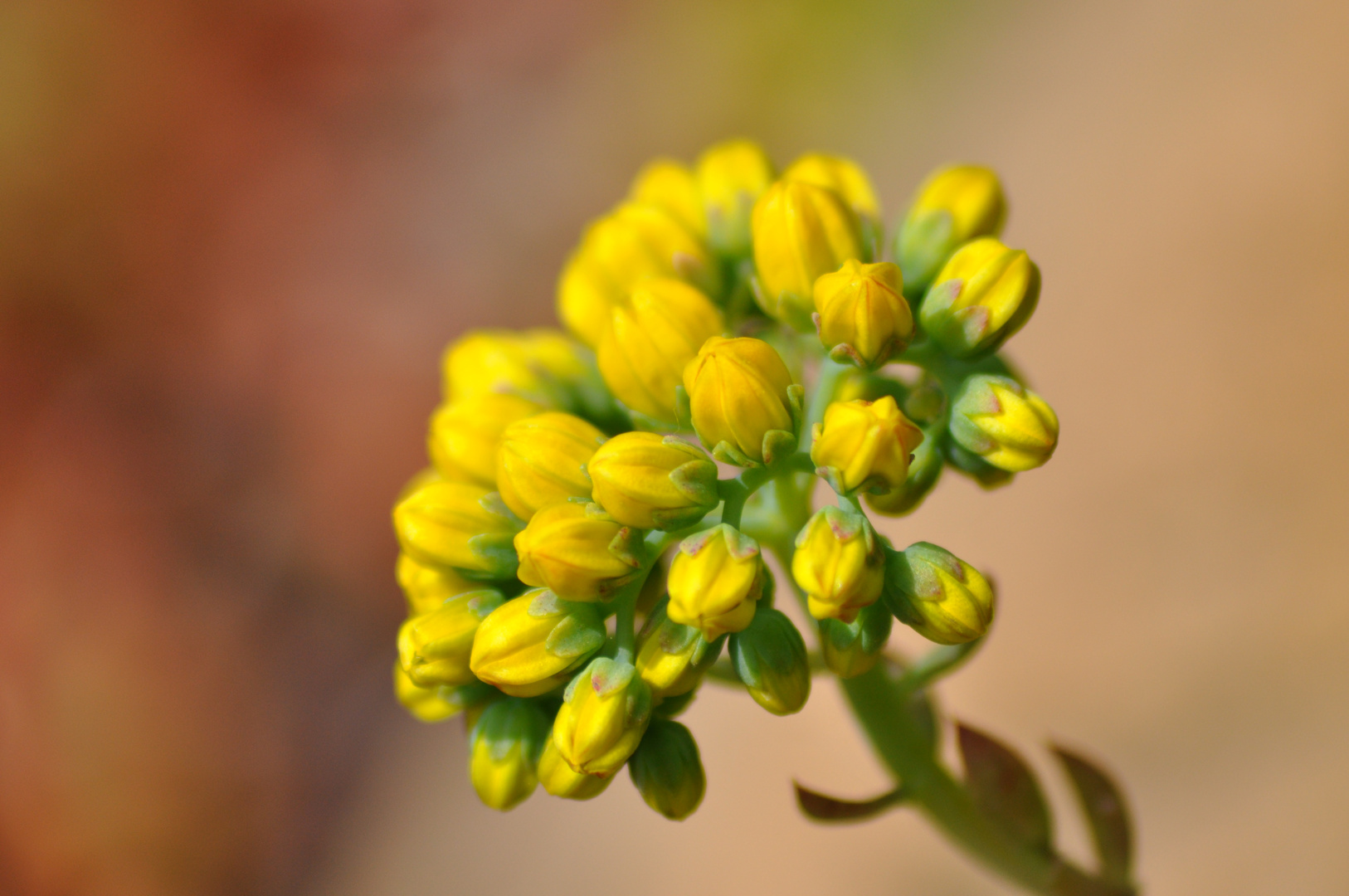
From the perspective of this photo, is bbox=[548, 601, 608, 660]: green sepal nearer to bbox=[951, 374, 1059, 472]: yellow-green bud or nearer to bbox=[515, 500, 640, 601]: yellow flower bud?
bbox=[515, 500, 640, 601]: yellow flower bud

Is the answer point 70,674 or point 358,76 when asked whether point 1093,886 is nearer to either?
point 70,674

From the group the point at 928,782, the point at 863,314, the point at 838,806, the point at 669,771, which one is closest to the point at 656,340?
the point at 863,314

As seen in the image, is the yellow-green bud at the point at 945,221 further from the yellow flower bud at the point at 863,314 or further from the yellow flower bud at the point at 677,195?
the yellow flower bud at the point at 677,195

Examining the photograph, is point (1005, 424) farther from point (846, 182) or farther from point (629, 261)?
point (629, 261)

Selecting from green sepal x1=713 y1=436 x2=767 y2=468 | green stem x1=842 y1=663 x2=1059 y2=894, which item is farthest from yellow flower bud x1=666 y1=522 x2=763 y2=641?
green stem x1=842 y1=663 x2=1059 y2=894

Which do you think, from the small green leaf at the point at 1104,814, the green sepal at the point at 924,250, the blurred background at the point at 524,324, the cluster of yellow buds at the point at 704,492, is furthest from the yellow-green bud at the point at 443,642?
the blurred background at the point at 524,324

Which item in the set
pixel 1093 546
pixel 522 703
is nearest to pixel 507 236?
pixel 1093 546
